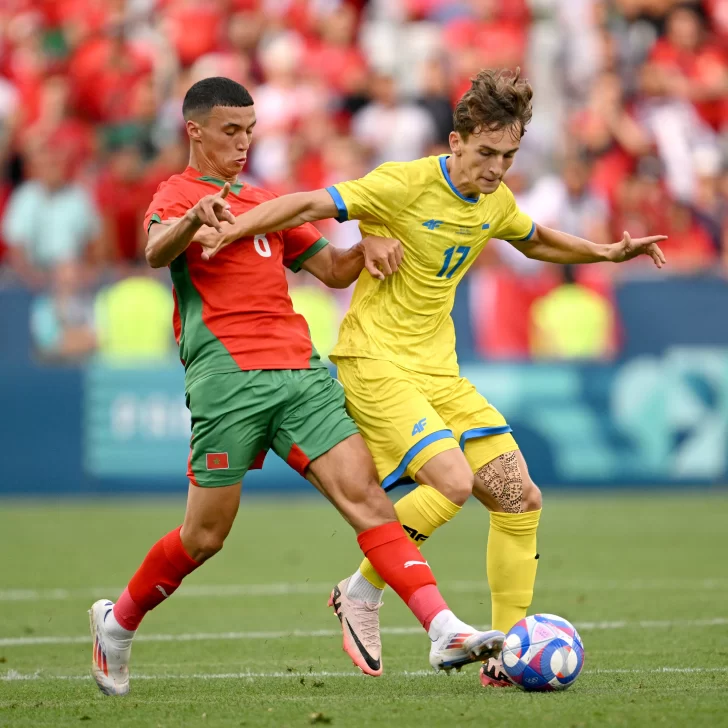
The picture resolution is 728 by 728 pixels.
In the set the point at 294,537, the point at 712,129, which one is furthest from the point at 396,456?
the point at 712,129

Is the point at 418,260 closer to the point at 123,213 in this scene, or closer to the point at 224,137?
the point at 224,137

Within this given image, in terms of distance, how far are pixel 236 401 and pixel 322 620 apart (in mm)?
2619

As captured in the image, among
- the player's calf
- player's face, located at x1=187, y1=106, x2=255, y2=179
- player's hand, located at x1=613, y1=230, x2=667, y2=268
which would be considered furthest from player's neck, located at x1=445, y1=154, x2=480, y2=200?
the player's calf

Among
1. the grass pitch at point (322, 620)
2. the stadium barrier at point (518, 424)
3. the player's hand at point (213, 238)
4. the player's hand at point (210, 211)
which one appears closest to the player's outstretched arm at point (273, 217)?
the player's hand at point (213, 238)

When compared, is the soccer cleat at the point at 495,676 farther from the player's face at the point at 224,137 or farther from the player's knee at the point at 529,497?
the player's face at the point at 224,137

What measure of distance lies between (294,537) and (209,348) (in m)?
6.07

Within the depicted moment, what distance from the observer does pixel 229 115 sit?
5742mm

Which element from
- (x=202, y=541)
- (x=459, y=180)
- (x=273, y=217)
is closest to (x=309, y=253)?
(x=273, y=217)

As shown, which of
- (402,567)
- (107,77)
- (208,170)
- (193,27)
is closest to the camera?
(402,567)

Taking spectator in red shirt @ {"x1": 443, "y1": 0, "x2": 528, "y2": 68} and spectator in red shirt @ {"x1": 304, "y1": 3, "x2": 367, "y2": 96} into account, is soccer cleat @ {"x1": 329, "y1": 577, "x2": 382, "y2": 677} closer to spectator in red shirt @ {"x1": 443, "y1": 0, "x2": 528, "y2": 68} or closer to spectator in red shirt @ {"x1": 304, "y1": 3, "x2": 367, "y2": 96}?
spectator in red shirt @ {"x1": 304, "y1": 3, "x2": 367, "y2": 96}

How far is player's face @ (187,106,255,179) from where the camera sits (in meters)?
5.75

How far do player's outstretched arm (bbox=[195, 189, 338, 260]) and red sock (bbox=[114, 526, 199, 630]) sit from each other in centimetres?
117

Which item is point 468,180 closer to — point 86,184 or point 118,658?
point 118,658

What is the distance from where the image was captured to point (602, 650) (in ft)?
21.4
